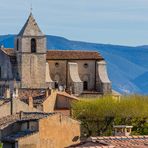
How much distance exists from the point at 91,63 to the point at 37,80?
28.0 ft

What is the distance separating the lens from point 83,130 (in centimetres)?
7788

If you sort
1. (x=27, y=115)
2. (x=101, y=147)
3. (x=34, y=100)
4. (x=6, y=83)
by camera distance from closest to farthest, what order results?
(x=101, y=147)
(x=27, y=115)
(x=34, y=100)
(x=6, y=83)

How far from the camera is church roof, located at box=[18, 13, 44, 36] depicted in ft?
395

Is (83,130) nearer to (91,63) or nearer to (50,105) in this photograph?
(50,105)

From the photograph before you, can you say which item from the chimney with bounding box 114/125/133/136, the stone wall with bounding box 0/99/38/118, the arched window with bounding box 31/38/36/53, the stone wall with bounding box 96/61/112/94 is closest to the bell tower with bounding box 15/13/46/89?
the arched window with bounding box 31/38/36/53

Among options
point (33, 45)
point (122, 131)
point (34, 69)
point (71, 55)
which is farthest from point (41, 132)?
point (71, 55)

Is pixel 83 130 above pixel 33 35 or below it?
below

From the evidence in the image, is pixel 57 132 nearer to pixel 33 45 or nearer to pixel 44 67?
pixel 44 67

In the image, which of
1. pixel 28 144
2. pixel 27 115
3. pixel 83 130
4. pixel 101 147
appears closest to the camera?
pixel 101 147

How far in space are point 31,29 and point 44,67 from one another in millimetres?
4694

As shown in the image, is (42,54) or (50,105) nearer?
(50,105)

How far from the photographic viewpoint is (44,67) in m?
120

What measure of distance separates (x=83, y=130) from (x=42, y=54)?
42954mm

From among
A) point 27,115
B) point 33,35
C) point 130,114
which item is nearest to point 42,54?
point 33,35
